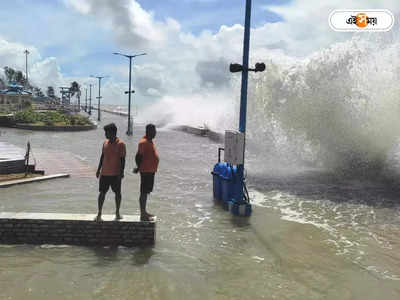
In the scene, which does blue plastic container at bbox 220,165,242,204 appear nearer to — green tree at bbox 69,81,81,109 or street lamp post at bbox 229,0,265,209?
street lamp post at bbox 229,0,265,209

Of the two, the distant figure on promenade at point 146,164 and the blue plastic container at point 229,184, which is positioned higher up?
the distant figure on promenade at point 146,164

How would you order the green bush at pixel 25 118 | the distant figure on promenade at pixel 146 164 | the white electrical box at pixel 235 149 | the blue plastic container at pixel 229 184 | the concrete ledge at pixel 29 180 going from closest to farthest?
the distant figure on promenade at pixel 146 164 < the white electrical box at pixel 235 149 < the blue plastic container at pixel 229 184 < the concrete ledge at pixel 29 180 < the green bush at pixel 25 118

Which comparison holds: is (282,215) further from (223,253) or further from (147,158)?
(147,158)

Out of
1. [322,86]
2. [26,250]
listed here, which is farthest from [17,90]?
[26,250]

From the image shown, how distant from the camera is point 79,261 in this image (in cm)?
548

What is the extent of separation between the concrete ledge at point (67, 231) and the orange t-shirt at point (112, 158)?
0.74 meters

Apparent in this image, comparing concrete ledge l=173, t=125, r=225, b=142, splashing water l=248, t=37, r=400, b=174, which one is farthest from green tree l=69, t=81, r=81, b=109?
splashing water l=248, t=37, r=400, b=174

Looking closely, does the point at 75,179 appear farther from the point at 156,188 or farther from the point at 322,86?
the point at 322,86

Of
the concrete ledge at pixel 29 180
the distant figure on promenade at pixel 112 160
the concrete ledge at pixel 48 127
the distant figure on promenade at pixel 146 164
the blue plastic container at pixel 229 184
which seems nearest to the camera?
the distant figure on promenade at pixel 112 160

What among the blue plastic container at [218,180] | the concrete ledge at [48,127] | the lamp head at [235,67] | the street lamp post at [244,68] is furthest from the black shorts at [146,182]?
the concrete ledge at [48,127]

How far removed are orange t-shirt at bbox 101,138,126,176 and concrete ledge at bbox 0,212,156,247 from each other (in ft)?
2.42

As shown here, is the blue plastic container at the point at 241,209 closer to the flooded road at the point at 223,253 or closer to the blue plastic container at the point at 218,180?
the flooded road at the point at 223,253

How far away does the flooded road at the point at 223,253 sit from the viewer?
4805mm

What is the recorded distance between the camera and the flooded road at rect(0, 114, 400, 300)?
480 cm
